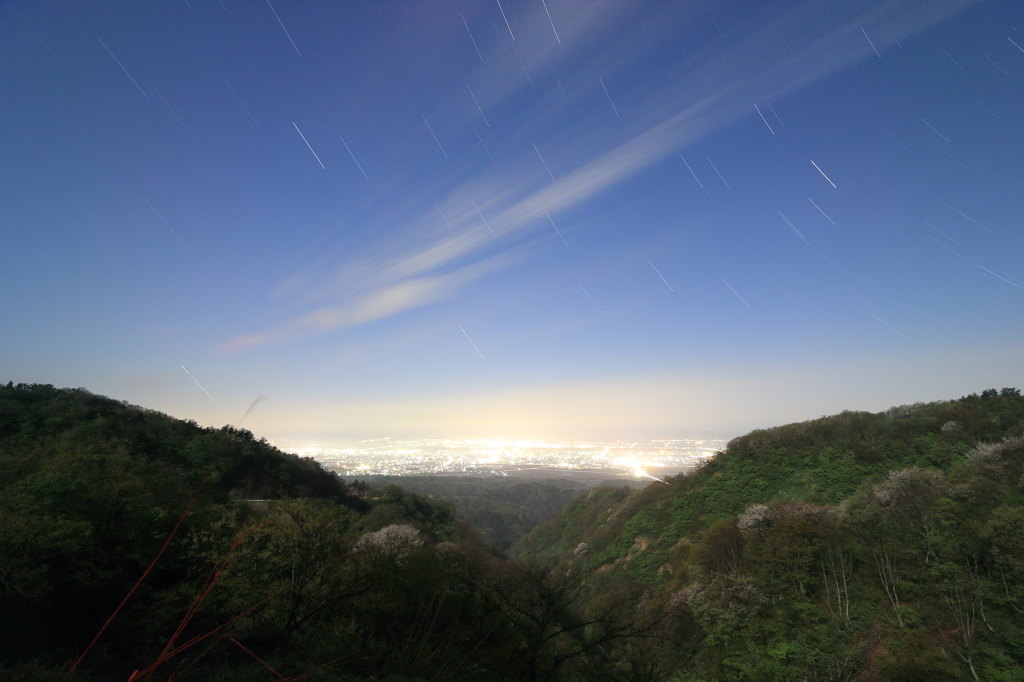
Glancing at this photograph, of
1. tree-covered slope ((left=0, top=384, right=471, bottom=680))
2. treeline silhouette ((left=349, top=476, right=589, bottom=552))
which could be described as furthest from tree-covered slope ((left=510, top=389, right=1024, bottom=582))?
treeline silhouette ((left=349, top=476, right=589, bottom=552))

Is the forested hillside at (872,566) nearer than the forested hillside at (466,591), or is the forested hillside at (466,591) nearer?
the forested hillside at (466,591)

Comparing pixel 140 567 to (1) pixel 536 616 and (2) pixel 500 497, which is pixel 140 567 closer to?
(1) pixel 536 616

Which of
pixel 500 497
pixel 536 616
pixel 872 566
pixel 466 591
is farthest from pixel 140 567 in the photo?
pixel 500 497

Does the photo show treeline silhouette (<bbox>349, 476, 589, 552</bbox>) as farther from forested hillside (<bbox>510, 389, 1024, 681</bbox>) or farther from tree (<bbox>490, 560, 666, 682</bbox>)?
tree (<bbox>490, 560, 666, 682</bbox>)

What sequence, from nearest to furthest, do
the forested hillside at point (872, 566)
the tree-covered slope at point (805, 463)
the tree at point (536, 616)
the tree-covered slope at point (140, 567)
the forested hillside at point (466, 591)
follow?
the forested hillside at point (466, 591), the tree-covered slope at point (140, 567), the forested hillside at point (872, 566), the tree at point (536, 616), the tree-covered slope at point (805, 463)

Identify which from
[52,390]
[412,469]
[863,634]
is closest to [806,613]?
[863,634]

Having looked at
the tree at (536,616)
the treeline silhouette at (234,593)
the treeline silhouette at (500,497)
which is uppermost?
the treeline silhouette at (234,593)

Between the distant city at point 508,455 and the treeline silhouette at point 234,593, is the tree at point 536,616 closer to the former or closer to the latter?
the treeline silhouette at point 234,593

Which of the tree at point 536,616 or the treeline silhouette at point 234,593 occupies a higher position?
the treeline silhouette at point 234,593

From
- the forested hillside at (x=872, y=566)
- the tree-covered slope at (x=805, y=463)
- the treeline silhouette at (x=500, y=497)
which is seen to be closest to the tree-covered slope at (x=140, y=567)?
the forested hillside at (x=872, y=566)
